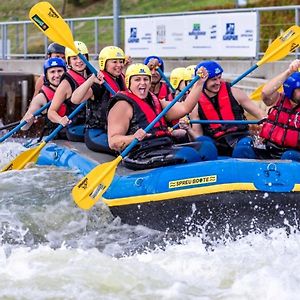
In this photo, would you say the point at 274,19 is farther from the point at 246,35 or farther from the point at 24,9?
the point at 24,9

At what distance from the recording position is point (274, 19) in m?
20.2

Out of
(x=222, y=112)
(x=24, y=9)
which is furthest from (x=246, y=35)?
(x=24, y=9)

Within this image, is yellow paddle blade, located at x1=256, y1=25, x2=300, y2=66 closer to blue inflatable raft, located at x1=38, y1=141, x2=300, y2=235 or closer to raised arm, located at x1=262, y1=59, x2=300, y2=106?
raised arm, located at x1=262, y1=59, x2=300, y2=106

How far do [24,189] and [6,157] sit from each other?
3164mm

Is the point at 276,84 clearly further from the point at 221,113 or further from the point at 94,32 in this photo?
the point at 94,32

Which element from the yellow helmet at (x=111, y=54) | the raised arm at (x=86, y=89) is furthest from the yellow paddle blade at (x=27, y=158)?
the yellow helmet at (x=111, y=54)

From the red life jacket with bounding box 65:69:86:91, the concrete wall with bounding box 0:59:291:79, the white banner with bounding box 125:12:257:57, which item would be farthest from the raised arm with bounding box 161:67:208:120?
the white banner with bounding box 125:12:257:57

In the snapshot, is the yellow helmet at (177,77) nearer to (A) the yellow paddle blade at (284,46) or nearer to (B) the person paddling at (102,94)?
(B) the person paddling at (102,94)

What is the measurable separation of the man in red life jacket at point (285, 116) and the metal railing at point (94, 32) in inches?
269

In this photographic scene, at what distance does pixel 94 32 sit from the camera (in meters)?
20.5

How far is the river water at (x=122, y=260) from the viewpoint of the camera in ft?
18.9

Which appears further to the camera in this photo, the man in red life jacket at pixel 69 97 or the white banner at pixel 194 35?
the white banner at pixel 194 35

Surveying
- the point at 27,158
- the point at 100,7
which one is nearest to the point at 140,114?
the point at 27,158

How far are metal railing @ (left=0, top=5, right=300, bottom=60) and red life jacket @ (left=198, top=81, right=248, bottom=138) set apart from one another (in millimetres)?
6025
